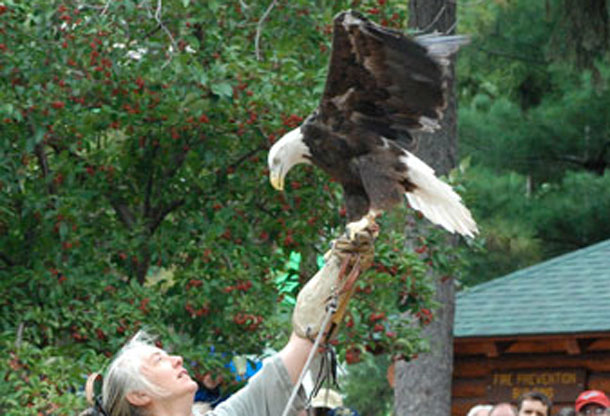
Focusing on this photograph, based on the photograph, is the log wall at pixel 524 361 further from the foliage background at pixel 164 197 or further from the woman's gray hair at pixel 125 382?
the woman's gray hair at pixel 125 382

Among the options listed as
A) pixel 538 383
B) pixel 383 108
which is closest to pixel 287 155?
pixel 383 108

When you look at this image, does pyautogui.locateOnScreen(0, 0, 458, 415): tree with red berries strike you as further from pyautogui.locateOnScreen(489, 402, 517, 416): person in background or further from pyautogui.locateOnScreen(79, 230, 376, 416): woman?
pyautogui.locateOnScreen(79, 230, 376, 416): woman

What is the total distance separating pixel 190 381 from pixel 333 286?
443mm

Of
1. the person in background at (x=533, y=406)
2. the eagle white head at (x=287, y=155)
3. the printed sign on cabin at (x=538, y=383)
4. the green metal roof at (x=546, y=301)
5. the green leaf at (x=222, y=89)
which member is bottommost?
the printed sign on cabin at (x=538, y=383)

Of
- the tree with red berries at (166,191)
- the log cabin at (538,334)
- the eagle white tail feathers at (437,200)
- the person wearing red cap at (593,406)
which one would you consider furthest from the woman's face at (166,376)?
the log cabin at (538,334)

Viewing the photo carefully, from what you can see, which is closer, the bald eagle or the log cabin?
the bald eagle

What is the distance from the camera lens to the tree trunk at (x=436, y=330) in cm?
1095

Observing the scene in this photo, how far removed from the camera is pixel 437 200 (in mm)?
4422

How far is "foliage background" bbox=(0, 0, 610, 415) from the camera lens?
725 cm

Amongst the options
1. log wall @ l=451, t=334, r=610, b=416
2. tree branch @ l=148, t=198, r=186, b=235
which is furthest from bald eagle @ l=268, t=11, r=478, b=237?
log wall @ l=451, t=334, r=610, b=416

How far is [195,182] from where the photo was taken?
7.98 meters

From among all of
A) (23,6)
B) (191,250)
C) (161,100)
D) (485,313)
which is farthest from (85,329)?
(485,313)

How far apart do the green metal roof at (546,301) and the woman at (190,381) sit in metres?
6.92

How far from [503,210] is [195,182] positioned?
8.13 meters
